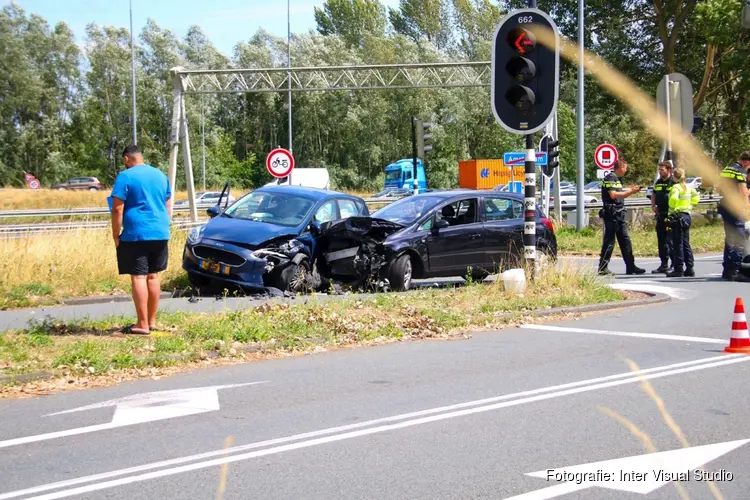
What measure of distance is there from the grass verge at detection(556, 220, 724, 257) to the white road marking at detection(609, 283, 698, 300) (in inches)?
302

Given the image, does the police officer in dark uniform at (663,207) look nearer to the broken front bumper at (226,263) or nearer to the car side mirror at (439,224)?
the car side mirror at (439,224)

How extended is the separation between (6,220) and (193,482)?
38105 millimetres

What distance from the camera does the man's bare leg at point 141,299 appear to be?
959cm

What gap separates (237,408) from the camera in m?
7.01

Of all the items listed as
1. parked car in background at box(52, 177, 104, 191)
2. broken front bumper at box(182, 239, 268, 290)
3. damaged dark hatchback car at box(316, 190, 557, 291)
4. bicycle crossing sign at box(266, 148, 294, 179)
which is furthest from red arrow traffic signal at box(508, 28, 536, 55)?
parked car in background at box(52, 177, 104, 191)

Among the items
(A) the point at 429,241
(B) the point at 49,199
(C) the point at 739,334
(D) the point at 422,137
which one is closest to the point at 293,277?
(A) the point at 429,241

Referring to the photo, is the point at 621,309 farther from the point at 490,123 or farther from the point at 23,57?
the point at 23,57

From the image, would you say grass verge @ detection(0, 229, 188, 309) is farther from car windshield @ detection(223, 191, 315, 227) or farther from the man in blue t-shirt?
the man in blue t-shirt

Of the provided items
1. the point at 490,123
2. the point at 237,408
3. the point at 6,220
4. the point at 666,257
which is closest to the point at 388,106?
the point at 490,123

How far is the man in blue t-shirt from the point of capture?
9570mm

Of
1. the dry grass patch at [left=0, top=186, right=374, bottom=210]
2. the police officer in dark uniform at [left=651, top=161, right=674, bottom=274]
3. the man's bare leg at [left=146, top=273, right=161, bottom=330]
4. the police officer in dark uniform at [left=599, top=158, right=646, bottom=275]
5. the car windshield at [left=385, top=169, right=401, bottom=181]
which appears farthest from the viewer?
the car windshield at [left=385, top=169, right=401, bottom=181]

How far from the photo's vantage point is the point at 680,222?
17.0m

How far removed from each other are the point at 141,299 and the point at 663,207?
11286 millimetres

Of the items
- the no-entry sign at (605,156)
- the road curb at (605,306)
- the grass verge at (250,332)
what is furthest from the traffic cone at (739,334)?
the no-entry sign at (605,156)
